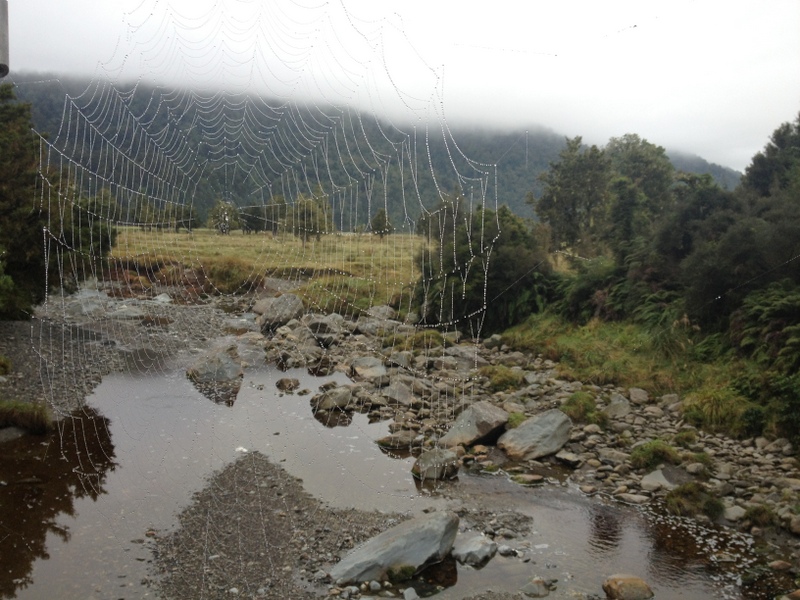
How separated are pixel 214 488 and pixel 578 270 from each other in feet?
53.6

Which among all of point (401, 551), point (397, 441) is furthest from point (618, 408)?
point (401, 551)

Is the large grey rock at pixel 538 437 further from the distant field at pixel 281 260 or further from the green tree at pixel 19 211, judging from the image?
the green tree at pixel 19 211

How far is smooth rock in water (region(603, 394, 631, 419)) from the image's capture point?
49.3 ft

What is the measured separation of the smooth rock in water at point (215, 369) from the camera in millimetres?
17297

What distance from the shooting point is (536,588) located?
819 cm

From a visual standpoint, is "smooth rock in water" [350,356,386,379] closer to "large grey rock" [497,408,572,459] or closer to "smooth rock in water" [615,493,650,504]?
"large grey rock" [497,408,572,459]

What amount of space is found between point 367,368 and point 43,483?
31.4 ft

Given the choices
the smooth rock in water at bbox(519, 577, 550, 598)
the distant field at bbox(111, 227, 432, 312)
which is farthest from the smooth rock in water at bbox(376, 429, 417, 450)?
the distant field at bbox(111, 227, 432, 312)

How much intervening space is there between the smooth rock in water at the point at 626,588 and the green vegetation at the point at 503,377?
9248 millimetres

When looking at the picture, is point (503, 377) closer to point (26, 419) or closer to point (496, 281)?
point (496, 281)

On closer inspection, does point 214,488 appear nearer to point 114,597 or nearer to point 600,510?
point 114,597

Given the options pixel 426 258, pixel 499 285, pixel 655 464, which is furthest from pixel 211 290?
pixel 655 464

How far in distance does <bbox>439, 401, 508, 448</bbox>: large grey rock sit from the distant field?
6770 millimetres

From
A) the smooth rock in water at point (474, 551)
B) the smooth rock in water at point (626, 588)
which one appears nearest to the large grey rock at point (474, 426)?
the smooth rock in water at point (474, 551)
